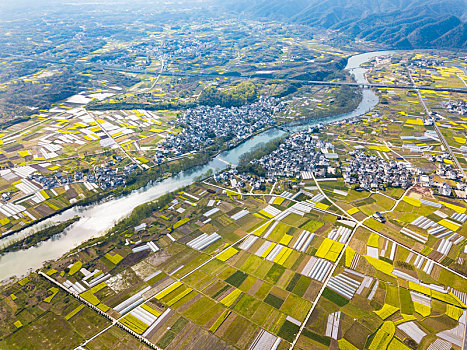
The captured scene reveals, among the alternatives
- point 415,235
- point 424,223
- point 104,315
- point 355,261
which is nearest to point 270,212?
point 355,261

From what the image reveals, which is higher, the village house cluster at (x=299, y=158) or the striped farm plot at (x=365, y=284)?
the striped farm plot at (x=365, y=284)

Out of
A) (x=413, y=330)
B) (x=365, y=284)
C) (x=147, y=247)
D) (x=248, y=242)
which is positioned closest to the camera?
(x=413, y=330)

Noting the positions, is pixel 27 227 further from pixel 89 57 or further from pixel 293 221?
pixel 89 57

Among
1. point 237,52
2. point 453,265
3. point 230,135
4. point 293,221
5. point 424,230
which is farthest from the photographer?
point 237,52

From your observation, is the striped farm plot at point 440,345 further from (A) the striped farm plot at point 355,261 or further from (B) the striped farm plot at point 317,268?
(B) the striped farm plot at point 317,268

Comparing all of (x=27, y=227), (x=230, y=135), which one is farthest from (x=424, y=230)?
(x=27, y=227)

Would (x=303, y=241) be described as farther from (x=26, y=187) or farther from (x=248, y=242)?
(x=26, y=187)

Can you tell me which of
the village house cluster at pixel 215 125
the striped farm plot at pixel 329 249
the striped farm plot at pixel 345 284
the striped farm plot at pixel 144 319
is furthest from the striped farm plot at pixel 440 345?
the village house cluster at pixel 215 125
